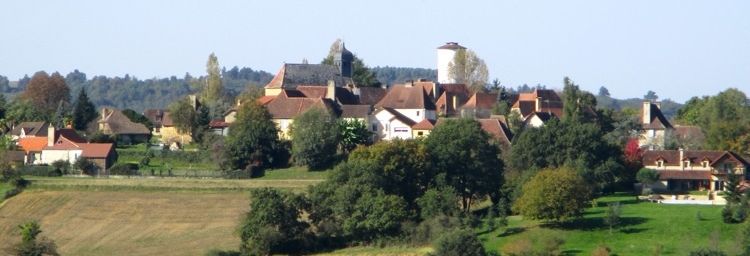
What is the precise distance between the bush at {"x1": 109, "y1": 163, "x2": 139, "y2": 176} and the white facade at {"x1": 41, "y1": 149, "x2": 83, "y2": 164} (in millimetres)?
3207

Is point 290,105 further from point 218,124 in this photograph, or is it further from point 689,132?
point 689,132

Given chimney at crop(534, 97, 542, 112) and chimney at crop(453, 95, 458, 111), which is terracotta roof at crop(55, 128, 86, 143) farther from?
chimney at crop(534, 97, 542, 112)

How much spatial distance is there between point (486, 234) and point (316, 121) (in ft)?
70.8

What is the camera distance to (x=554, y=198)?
190 ft

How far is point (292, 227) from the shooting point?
59500mm

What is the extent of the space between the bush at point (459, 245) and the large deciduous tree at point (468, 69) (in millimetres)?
49212

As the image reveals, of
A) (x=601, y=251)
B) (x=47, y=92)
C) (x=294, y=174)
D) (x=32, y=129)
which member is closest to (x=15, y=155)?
(x=32, y=129)

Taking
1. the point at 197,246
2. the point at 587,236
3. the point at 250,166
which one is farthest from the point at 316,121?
the point at 587,236

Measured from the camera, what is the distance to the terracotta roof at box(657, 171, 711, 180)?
2756 inches

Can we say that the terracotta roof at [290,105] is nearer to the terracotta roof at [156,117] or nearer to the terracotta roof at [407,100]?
the terracotta roof at [407,100]

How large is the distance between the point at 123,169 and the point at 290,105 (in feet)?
39.2

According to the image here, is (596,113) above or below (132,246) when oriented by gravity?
above

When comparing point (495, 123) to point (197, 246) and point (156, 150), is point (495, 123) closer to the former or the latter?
point (156, 150)

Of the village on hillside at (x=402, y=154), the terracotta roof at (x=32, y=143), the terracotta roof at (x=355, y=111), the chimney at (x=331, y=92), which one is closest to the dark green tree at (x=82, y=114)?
the village on hillside at (x=402, y=154)
